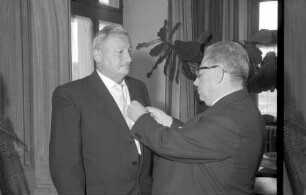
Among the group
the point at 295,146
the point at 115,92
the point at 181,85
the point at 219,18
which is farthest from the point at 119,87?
the point at 219,18

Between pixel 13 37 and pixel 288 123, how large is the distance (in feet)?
6.51

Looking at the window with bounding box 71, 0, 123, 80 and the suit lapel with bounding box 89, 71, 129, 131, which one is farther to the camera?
the window with bounding box 71, 0, 123, 80

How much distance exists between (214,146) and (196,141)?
7 cm

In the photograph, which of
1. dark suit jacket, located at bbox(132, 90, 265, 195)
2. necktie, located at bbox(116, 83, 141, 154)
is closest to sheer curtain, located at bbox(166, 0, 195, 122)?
necktie, located at bbox(116, 83, 141, 154)

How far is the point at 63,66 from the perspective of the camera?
99.0 inches

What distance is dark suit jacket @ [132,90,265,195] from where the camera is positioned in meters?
1.41

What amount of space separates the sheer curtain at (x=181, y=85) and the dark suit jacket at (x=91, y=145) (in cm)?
278

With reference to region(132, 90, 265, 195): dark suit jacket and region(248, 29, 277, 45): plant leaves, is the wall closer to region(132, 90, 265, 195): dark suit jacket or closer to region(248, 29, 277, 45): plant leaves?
region(248, 29, 277, 45): plant leaves

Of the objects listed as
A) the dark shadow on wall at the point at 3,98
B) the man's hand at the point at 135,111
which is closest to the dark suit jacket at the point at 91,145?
the man's hand at the point at 135,111

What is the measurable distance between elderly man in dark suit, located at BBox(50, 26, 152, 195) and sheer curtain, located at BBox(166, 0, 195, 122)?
2.71 meters

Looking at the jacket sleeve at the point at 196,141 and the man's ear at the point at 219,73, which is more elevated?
the man's ear at the point at 219,73

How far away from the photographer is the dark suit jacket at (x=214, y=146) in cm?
141

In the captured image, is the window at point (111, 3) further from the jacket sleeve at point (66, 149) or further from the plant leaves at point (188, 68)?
the jacket sleeve at point (66, 149)

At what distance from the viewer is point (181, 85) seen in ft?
14.9
